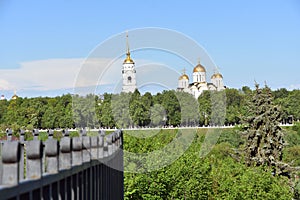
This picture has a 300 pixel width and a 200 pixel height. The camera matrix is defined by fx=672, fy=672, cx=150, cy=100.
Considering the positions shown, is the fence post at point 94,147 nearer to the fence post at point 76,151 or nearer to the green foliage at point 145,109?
the fence post at point 76,151

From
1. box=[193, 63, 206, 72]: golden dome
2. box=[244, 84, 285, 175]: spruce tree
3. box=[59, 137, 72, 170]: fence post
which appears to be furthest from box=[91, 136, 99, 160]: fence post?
box=[193, 63, 206, 72]: golden dome

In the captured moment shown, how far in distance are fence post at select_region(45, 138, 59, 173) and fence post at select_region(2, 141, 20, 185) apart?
75cm

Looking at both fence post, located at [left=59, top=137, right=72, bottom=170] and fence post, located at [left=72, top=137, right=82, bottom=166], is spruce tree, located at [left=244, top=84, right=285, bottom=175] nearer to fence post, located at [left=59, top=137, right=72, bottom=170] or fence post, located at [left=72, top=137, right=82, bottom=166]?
fence post, located at [left=72, top=137, right=82, bottom=166]

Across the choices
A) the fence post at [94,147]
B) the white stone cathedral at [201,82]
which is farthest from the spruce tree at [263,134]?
the white stone cathedral at [201,82]

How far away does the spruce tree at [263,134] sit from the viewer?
182ft

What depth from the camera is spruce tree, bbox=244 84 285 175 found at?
5538 centimetres

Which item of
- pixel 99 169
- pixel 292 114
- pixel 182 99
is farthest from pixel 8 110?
pixel 99 169

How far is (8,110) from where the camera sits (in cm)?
12225

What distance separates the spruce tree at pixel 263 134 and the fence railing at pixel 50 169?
48.8 metres

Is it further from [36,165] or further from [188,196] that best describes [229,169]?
[36,165]

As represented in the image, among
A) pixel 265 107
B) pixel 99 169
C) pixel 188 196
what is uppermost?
pixel 265 107

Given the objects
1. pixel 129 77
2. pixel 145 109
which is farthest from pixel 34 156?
pixel 129 77

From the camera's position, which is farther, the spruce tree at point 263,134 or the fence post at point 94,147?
the spruce tree at point 263,134

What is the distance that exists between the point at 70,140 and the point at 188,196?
4500 cm
